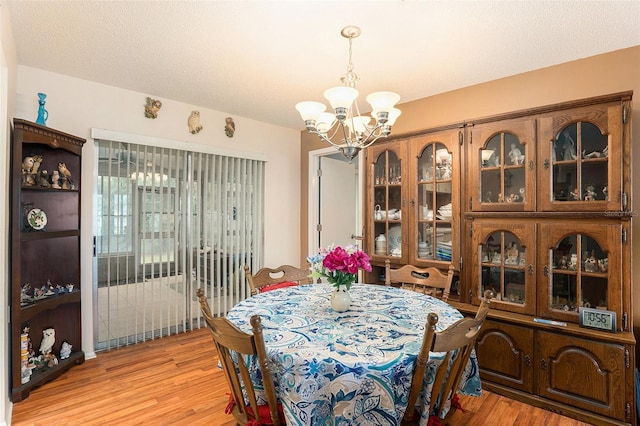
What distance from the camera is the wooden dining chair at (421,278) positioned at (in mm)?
2449

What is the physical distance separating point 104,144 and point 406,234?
2.86 meters

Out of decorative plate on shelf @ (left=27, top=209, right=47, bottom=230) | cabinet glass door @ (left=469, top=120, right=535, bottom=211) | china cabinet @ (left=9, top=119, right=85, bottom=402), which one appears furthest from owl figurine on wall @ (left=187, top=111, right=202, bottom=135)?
cabinet glass door @ (left=469, top=120, right=535, bottom=211)

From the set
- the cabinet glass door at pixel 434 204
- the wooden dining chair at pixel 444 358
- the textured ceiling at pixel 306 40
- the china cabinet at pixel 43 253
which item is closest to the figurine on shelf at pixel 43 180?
the china cabinet at pixel 43 253

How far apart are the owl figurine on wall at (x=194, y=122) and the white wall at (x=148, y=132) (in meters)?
0.05

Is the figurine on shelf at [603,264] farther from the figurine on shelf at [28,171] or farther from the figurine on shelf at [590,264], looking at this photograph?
the figurine on shelf at [28,171]

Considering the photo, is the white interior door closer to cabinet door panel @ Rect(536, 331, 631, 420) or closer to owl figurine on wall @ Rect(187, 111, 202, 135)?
owl figurine on wall @ Rect(187, 111, 202, 135)

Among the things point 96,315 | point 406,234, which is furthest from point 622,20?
point 96,315

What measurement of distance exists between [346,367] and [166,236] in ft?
8.93

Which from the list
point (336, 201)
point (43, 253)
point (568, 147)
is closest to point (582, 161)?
point (568, 147)

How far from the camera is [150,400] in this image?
87.8 inches

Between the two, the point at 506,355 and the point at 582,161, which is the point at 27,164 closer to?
the point at 506,355

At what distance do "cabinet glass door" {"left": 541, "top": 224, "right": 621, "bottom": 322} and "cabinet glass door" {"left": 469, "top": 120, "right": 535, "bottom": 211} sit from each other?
30cm

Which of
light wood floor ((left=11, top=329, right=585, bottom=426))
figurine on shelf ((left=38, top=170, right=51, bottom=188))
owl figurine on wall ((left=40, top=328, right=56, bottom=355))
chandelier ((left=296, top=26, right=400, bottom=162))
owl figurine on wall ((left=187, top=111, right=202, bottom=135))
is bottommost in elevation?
light wood floor ((left=11, top=329, right=585, bottom=426))

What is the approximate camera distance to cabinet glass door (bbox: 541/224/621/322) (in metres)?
1.96
